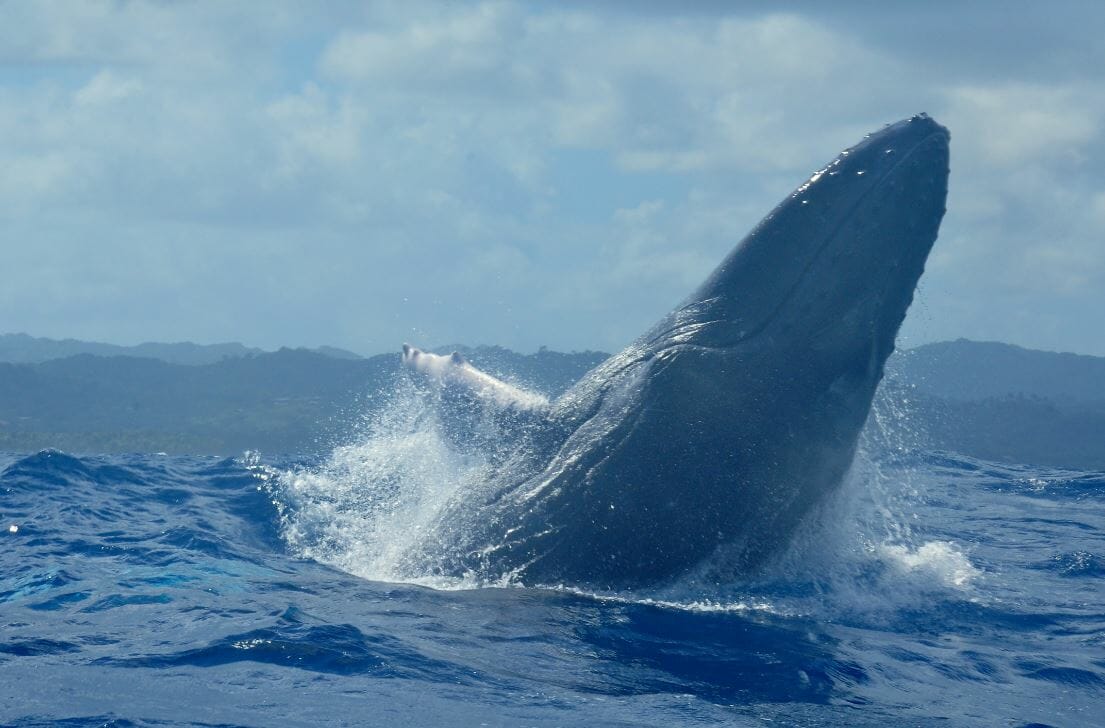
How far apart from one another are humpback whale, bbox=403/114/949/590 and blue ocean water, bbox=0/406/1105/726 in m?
0.45

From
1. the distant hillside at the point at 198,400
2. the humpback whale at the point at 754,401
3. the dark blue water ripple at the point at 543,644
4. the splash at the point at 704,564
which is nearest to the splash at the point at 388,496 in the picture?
the splash at the point at 704,564

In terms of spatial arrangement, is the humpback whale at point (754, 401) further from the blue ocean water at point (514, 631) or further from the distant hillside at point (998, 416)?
the distant hillside at point (998, 416)

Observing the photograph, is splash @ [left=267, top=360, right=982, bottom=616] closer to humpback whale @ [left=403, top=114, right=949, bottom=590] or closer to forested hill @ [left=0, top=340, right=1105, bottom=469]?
humpback whale @ [left=403, top=114, right=949, bottom=590]

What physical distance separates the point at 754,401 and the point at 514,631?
2.93 meters

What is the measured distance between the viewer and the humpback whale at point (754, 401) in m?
10.4

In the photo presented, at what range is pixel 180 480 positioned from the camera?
75.5 feet

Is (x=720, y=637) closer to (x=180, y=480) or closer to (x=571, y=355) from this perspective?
(x=180, y=480)

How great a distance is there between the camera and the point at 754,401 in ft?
34.3

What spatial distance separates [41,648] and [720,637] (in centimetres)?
531

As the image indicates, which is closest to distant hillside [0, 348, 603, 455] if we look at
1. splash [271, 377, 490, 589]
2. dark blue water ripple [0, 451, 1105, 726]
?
splash [271, 377, 490, 589]

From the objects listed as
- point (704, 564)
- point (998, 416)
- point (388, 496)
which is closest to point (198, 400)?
point (998, 416)

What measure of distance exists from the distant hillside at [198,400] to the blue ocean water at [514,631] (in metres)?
28.8

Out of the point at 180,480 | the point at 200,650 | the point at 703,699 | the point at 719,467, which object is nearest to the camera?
the point at 703,699

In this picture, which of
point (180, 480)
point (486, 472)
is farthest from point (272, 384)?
point (486, 472)
